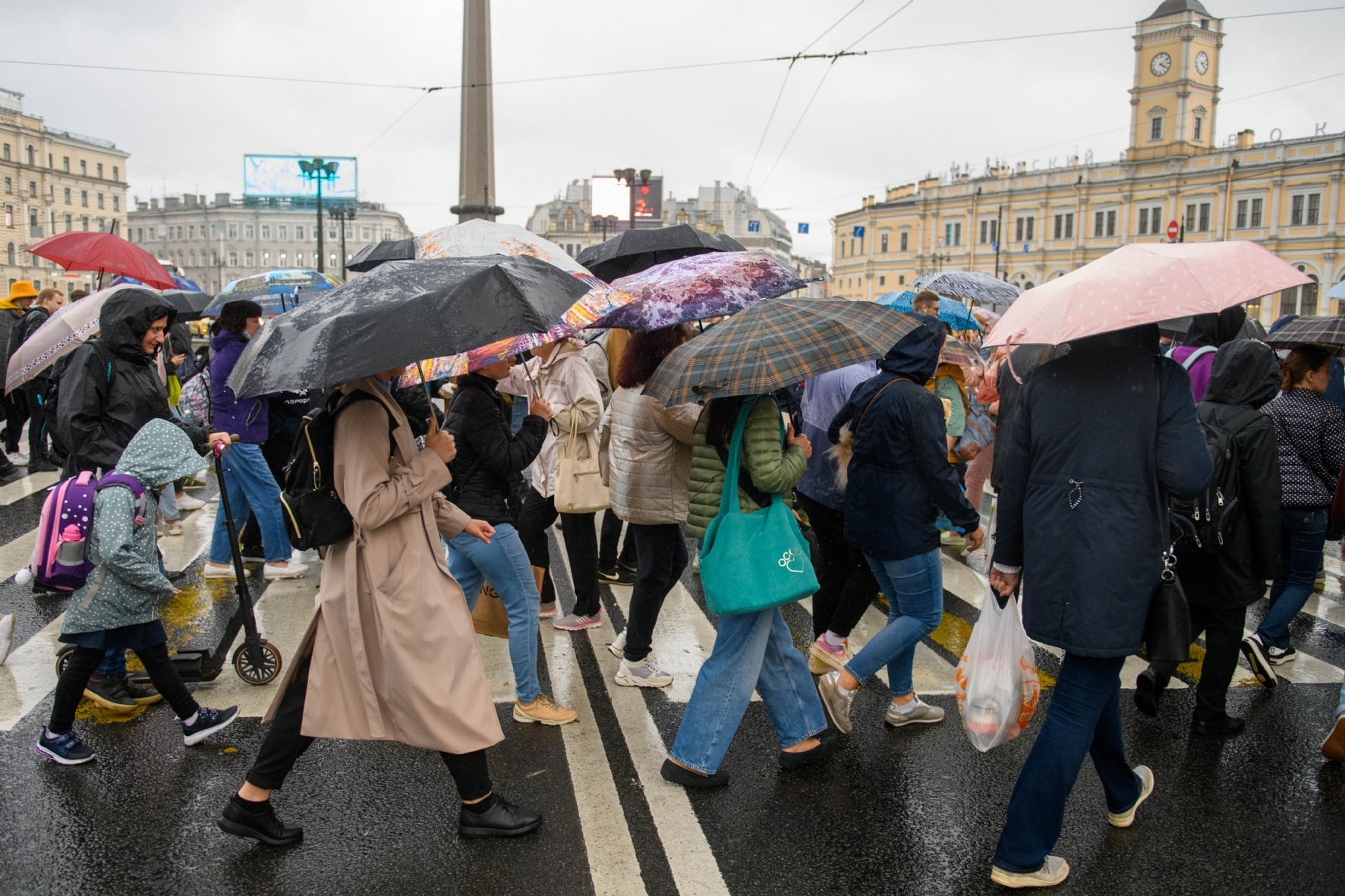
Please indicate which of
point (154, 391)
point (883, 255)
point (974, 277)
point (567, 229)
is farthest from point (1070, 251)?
point (154, 391)

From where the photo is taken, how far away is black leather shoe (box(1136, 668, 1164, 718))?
4.59 meters

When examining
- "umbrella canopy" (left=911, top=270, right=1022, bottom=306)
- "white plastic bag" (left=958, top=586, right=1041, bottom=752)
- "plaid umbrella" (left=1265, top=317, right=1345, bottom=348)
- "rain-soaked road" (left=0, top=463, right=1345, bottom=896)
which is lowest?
"rain-soaked road" (left=0, top=463, right=1345, bottom=896)

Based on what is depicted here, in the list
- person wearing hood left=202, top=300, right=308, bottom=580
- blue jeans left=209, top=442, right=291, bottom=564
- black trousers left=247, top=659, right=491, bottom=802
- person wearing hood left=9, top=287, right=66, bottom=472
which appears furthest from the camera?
person wearing hood left=9, top=287, right=66, bottom=472

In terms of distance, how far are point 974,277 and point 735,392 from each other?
7171mm

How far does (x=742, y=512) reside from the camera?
3811 mm

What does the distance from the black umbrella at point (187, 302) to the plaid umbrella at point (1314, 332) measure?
30.3 ft

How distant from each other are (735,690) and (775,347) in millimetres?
1388

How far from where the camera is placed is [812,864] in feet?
11.0

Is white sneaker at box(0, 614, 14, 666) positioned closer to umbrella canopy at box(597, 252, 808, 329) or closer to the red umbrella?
the red umbrella

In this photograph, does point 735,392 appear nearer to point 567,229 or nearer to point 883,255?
point 883,255

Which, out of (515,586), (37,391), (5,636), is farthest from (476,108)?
(515,586)

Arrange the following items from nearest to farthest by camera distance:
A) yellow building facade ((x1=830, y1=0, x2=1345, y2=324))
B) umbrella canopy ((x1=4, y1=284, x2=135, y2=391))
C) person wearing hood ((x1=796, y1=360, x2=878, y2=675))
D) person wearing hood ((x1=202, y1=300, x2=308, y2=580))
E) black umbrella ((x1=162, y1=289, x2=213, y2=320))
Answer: umbrella canopy ((x1=4, y1=284, x2=135, y2=391))
person wearing hood ((x1=796, y1=360, x2=878, y2=675))
person wearing hood ((x1=202, y1=300, x2=308, y2=580))
black umbrella ((x1=162, y1=289, x2=213, y2=320))
yellow building facade ((x1=830, y1=0, x2=1345, y2=324))

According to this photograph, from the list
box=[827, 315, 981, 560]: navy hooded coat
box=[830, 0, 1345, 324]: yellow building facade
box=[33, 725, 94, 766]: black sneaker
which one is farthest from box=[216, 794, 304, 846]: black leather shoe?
box=[830, 0, 1345, 324]: yellow building facade

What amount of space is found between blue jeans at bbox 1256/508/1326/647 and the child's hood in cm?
553
